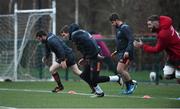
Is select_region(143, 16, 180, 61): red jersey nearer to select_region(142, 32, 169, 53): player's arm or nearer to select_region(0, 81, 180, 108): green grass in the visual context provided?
select_region(142, 32, 169, 53): player's arm

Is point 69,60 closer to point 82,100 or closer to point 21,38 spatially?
point 82,100

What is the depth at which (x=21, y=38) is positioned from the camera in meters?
27.8

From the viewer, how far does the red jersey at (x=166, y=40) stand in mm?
14211

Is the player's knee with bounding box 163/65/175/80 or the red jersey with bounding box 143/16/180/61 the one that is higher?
the red jersey with bounding box 143/16/180/61

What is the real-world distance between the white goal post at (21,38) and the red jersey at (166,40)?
1255 cm

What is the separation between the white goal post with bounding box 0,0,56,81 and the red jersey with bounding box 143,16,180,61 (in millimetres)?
12547

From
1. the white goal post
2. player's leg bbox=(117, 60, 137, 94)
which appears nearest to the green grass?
player's leg bbox=(117, 60, 137, 94)

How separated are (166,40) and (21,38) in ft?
46.8

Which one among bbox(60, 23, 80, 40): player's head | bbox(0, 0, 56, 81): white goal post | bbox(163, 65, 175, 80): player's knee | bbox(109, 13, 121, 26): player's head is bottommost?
bbox(0, 0, 56, 81): white goal post

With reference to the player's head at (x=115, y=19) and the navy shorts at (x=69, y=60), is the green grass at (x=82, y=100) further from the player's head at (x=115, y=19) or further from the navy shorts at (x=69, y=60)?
the player's head at (x=115, y=19)

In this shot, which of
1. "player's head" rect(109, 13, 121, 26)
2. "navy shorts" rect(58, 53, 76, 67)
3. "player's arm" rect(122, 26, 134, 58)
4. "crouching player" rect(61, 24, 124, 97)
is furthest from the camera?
"navy shorts" rect(58, 53, 76, 67)

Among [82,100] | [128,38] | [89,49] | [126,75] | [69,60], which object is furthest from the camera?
[69,60]

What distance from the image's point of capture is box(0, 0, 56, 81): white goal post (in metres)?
27.1

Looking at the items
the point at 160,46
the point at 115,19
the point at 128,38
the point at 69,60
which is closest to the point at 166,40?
the point at 160,46
